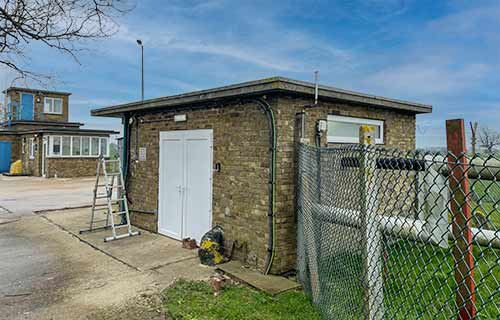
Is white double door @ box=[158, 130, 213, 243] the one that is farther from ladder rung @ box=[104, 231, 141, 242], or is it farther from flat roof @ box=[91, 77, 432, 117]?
flat roof @ box=[91, 77, 432, 117]

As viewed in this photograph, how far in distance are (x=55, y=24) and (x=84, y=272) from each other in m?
3.81

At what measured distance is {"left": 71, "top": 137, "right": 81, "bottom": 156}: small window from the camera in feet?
78.7

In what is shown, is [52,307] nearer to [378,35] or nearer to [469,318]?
[469,318]

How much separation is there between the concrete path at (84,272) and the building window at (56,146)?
16227 millimetres

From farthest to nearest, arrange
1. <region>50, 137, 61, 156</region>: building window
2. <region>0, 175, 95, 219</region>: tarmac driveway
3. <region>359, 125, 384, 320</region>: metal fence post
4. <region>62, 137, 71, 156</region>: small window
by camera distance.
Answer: <region>62, 137, 71, 156</region>: small window, <region>50, 137, 61, 156</region>: building window, <region>0, 175, 95, 219</region>: tarmac driveway, <region>359, 125, 384, 320</region>: metal fence post

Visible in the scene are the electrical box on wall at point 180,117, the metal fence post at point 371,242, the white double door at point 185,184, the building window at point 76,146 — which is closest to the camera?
the metal fence post at point 371,242

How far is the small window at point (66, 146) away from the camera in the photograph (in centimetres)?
2355

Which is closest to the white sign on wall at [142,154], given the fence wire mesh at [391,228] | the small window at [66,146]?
the fence wire mesh at [391,228]

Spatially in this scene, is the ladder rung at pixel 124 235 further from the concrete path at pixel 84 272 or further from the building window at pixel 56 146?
the building window at pixel 56 146

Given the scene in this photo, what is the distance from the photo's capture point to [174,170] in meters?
7.65

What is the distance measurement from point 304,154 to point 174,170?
3.69m

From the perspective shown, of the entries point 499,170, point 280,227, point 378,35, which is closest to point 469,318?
point 499,170

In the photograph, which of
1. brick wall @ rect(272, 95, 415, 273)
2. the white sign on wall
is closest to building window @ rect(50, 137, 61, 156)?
the white sign on wall

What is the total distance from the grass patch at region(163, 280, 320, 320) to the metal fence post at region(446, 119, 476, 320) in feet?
8.58
